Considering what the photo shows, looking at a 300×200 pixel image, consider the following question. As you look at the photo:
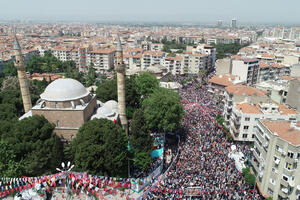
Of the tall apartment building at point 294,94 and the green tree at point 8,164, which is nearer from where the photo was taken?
the green tree at point 8,164

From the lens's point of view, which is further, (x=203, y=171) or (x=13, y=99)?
(x=13, y=99)

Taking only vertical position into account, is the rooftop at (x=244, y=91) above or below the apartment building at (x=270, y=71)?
→ above

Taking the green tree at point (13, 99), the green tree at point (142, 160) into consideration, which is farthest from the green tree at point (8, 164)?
the green tree at point (13, 99)

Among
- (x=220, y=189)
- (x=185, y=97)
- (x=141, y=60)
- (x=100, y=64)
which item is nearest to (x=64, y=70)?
(x=100, y=64)

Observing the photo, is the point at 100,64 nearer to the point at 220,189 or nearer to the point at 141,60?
the point at 141,60

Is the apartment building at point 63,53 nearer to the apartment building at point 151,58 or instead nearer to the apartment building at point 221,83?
the apartment building at point 151,58

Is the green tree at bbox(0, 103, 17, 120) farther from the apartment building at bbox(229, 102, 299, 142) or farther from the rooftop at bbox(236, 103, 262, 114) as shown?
the rooftop at bbox(236, 103, 262, 114)

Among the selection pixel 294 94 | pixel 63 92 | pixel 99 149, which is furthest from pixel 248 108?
pixel 63 92

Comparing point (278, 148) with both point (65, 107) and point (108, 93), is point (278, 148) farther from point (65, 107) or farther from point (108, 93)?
point (108, 93)
